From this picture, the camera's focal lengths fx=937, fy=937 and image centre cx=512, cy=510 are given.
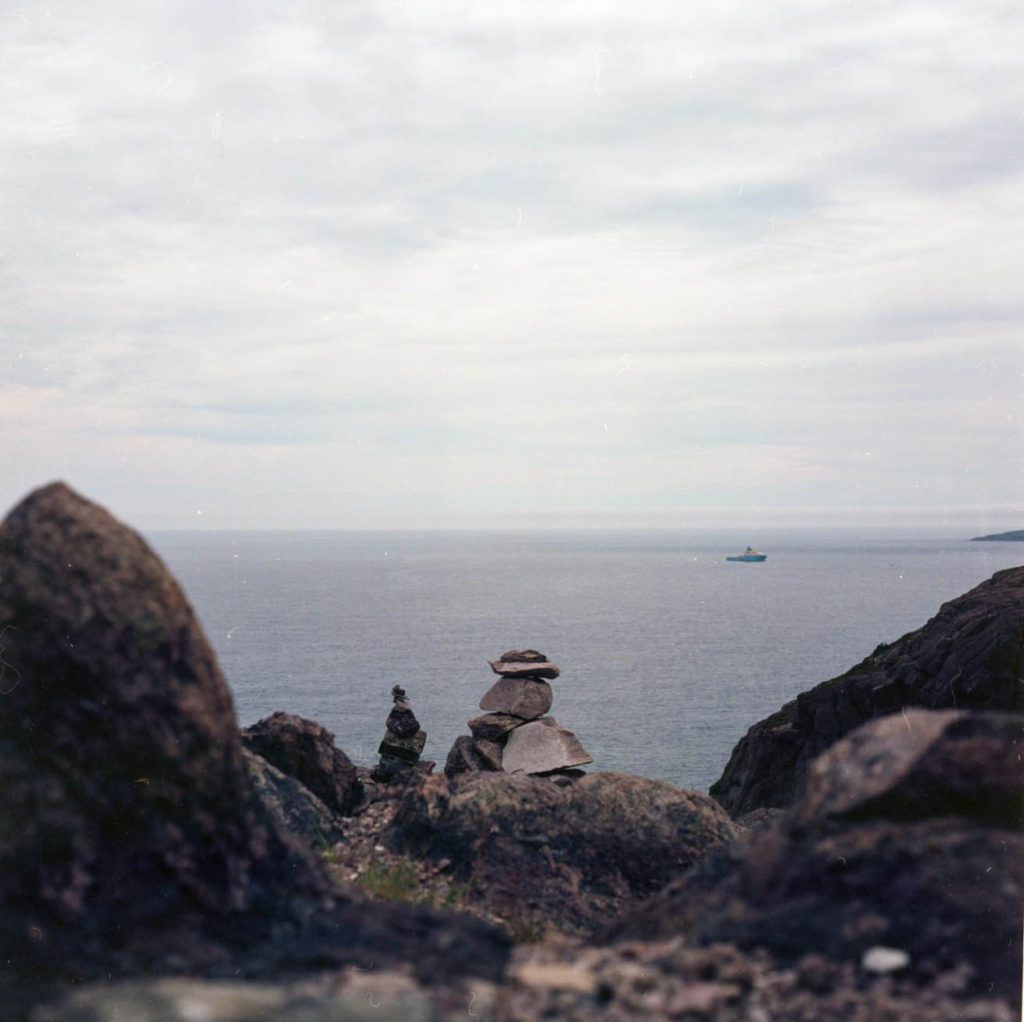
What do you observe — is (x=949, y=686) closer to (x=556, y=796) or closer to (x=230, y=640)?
(x=556, y=796)

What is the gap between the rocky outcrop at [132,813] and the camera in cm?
448

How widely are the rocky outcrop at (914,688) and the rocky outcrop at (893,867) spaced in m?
8.74

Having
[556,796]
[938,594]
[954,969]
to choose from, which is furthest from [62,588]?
[938,594]

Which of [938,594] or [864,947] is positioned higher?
[864,947]

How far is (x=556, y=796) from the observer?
10445mm

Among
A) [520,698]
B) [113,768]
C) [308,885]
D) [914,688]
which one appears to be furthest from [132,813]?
[914,688]

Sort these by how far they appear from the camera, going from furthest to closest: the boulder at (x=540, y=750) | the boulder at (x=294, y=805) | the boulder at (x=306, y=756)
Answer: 1. the boulder at (x=540, y=750)
2. the boulder at (x=306, y=756)
3. the boulder at (x=294, y=805)

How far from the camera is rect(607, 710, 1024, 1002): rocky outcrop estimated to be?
439 centimetres

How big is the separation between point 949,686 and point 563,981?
13.5 metres

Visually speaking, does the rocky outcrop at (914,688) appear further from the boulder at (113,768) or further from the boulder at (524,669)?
the boulder at (113,768)

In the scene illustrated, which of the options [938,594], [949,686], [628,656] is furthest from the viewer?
[938,594]

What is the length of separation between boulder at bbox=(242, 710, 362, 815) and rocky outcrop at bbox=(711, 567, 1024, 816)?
29.3 ft

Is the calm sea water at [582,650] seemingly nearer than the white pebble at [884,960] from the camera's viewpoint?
No

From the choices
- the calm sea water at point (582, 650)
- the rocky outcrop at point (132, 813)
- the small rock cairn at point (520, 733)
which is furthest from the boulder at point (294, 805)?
the calm sea water at point (582, 650)
